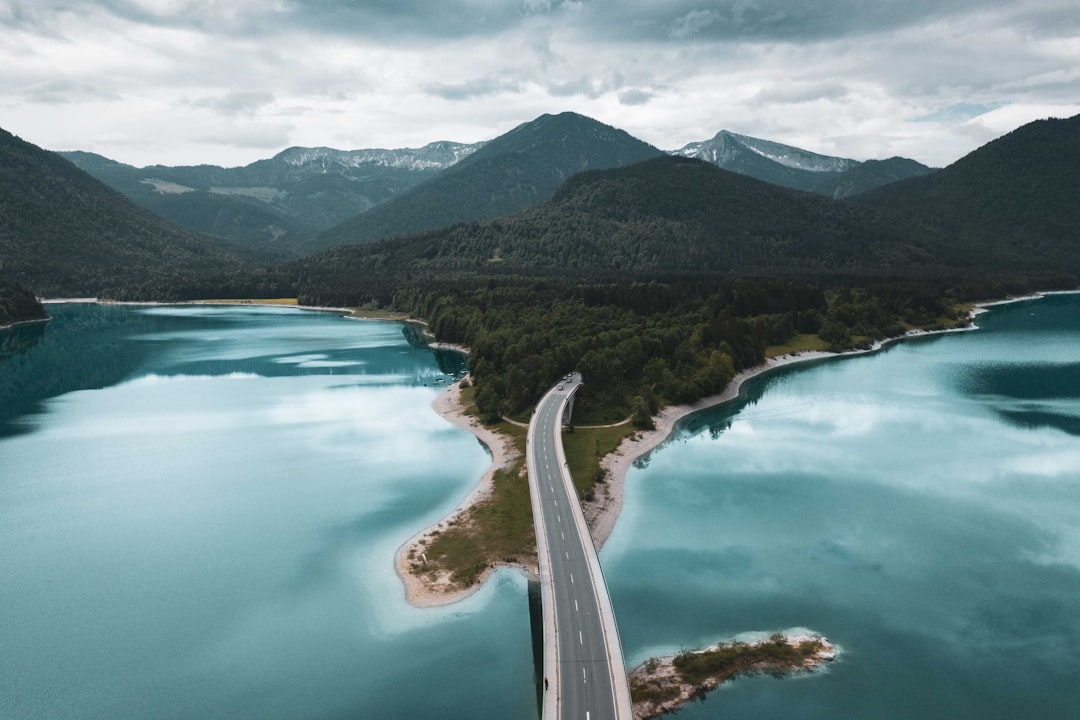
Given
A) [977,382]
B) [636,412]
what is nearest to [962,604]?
[636,412]

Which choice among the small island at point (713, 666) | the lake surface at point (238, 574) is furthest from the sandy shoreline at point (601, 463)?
the small island at point (713, 666)

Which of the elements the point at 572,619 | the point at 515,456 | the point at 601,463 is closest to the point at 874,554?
the point at 601,463

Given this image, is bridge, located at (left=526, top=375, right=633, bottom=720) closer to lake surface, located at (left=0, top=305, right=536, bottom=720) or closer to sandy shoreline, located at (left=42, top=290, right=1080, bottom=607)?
lake surface, located at (left=0, top=305, right=536, bottom=720)

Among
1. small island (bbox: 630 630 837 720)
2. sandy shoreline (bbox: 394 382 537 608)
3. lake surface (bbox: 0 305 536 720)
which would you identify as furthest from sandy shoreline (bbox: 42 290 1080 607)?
small island (bbox: 630 630 837 720)

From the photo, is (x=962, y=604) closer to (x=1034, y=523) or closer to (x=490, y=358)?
(x=1034, y=523)

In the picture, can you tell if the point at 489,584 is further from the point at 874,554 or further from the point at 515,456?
the point at 874,554
